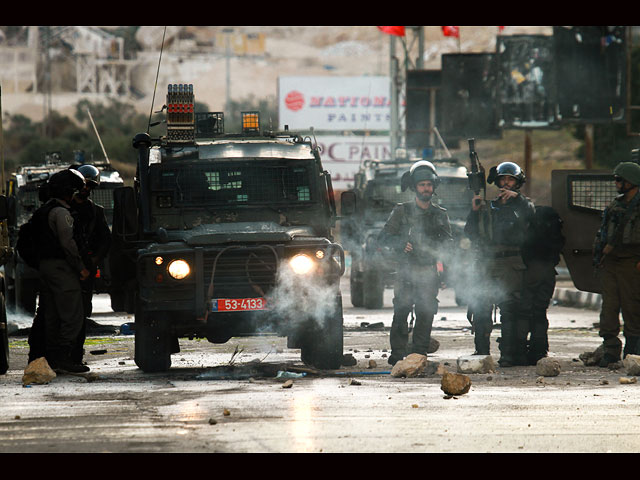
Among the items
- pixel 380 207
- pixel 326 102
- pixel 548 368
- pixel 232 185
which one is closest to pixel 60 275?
pixel 232 185

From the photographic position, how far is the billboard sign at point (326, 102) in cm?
7156

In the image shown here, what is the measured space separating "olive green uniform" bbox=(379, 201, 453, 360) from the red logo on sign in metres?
59.4

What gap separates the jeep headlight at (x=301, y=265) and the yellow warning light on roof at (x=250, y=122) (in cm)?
279

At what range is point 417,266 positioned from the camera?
1273cm

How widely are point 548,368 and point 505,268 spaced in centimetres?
136

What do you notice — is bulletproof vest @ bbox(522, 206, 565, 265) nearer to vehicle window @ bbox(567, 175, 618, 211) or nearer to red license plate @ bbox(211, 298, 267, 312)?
vehicle window @ bbox(567, 175, 618, 211)

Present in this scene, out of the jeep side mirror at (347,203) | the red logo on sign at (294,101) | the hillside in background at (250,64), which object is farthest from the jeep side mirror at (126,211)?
the hillside in background at (250,64)

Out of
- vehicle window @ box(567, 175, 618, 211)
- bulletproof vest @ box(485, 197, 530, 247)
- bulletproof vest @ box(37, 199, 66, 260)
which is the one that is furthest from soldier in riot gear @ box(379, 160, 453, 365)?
bulletproof vest @ box(37, 199, 66, 260)

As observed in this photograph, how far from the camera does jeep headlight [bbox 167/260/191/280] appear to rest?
11.7 meters

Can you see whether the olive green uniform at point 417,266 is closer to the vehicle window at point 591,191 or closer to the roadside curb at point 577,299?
the vehicle window at point 591,191

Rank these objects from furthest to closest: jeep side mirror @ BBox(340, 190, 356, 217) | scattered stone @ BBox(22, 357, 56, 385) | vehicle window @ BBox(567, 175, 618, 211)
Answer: vehicle window @ BBox(567, 175, 618, 211) → jeep side mirror @ BBox(340, 190, 356, 217) → scattered stone @ BBox(22, 357, 56, 385)

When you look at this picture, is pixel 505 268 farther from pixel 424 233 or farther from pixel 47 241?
pixel 47 241

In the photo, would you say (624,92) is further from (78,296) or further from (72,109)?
(72,109)

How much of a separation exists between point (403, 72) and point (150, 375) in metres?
30.0
